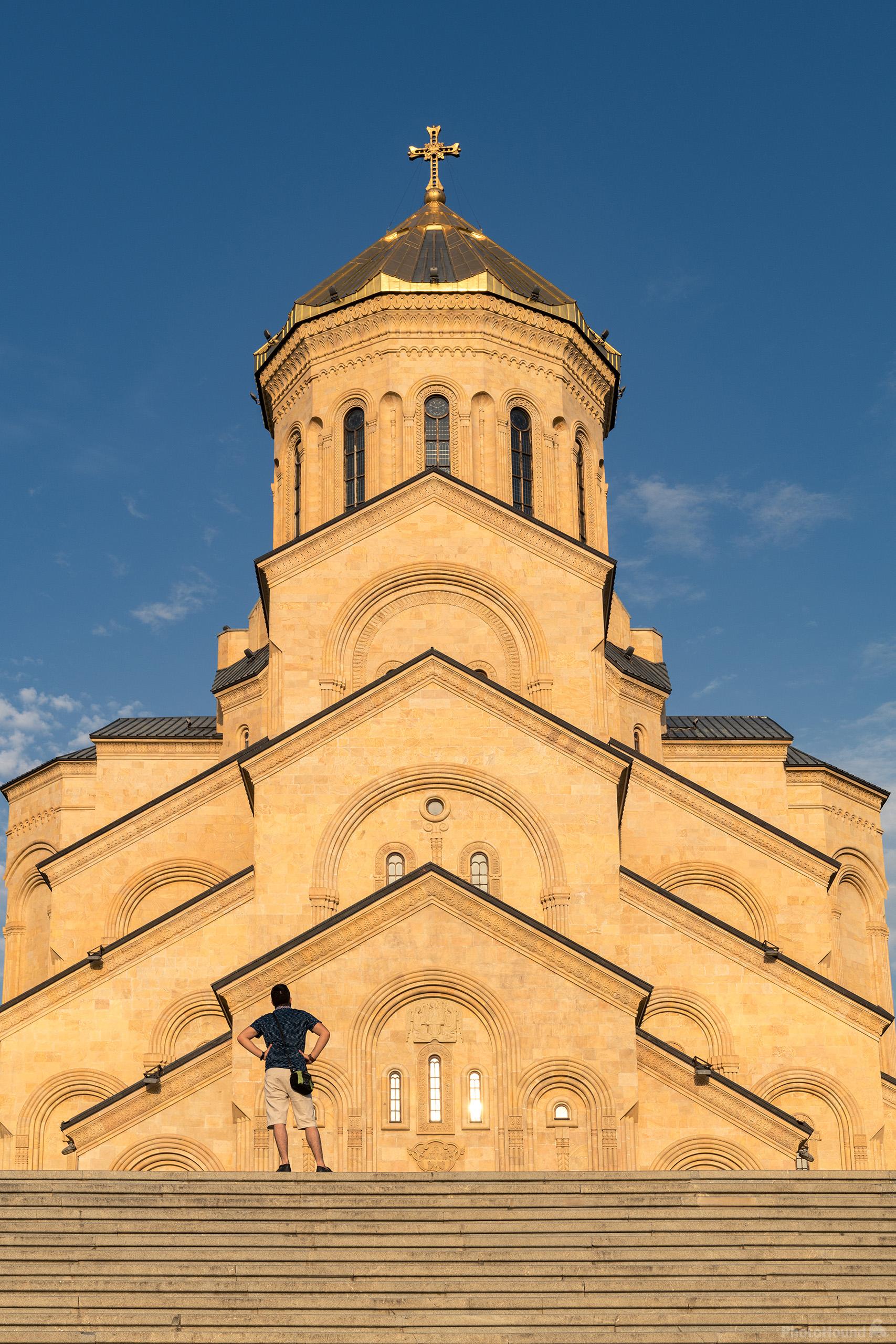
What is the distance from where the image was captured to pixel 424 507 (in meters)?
29.7

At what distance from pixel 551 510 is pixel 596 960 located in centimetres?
1442

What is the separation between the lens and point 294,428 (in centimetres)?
3644

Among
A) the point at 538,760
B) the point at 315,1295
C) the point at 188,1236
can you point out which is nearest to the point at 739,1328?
the point at 315,1295

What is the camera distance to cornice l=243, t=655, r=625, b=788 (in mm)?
25438

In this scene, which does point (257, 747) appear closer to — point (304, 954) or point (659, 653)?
point (304, 954)

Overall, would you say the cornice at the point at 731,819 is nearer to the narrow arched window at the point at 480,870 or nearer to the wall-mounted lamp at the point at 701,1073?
the narrow arched window at the point at 480,870

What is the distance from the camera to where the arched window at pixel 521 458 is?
3469 centimetres

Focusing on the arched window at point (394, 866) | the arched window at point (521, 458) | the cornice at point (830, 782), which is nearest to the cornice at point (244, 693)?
the arched window at point (521, 458)

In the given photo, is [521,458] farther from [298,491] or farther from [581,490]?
[298,491]

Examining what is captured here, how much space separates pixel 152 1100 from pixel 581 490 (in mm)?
17817

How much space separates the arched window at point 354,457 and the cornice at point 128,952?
428 inches

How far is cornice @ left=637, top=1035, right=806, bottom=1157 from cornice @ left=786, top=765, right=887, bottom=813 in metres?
14.9

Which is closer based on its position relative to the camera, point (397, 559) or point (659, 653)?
point (397, 559)

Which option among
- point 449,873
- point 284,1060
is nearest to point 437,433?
point 449,873
